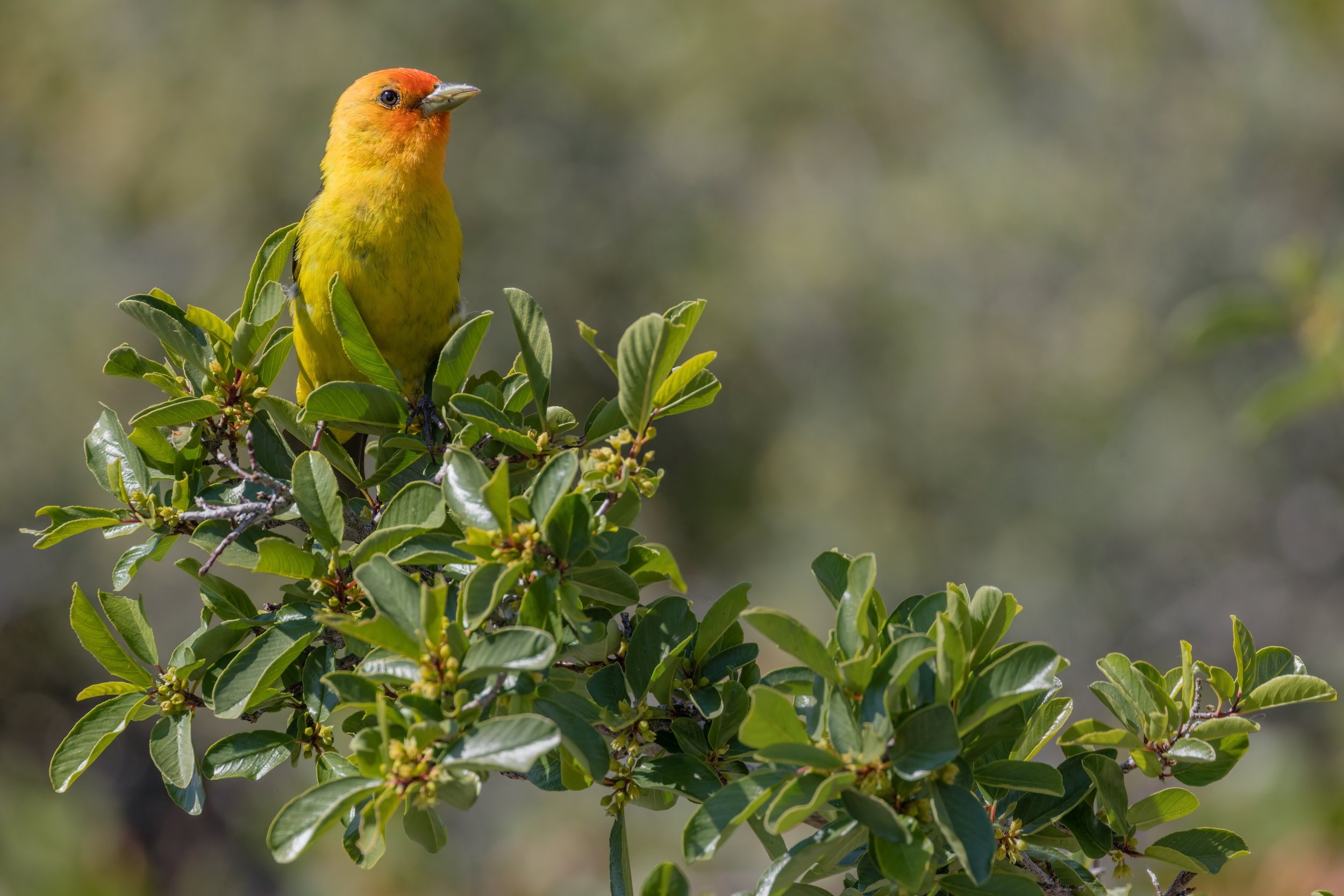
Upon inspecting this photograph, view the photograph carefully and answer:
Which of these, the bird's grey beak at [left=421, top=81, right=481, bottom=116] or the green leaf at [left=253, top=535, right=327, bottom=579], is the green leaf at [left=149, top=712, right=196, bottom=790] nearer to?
the green leaf at [left=253, top=535, right=327, bottom=579]

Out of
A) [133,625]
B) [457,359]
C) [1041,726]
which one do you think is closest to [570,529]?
[457,359]

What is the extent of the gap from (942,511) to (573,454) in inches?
445

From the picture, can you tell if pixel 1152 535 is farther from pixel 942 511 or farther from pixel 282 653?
pixel 282 653

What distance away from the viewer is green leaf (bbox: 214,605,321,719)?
1.55 meters

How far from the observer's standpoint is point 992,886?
4.55 feet

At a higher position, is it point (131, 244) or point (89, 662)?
point (131, 244)

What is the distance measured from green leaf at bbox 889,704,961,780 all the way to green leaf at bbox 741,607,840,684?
11 cm

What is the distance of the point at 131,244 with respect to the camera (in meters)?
13.0

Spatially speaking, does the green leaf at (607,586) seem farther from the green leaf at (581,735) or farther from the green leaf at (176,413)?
the green leaf at (176,413)

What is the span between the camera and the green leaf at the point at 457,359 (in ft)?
6.29

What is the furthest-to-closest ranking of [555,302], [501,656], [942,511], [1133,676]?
[555,302] → [942,511] → [1133,676] → [501,656]

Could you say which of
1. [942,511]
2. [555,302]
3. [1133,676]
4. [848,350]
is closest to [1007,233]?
[848,350]

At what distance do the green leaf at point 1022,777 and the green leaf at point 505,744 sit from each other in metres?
0.63

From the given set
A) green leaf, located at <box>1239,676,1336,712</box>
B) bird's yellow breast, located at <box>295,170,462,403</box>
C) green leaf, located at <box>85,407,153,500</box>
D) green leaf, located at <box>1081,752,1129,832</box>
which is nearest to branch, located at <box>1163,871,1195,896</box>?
green leaf, located at <box>1081,752,1129,832</box>
